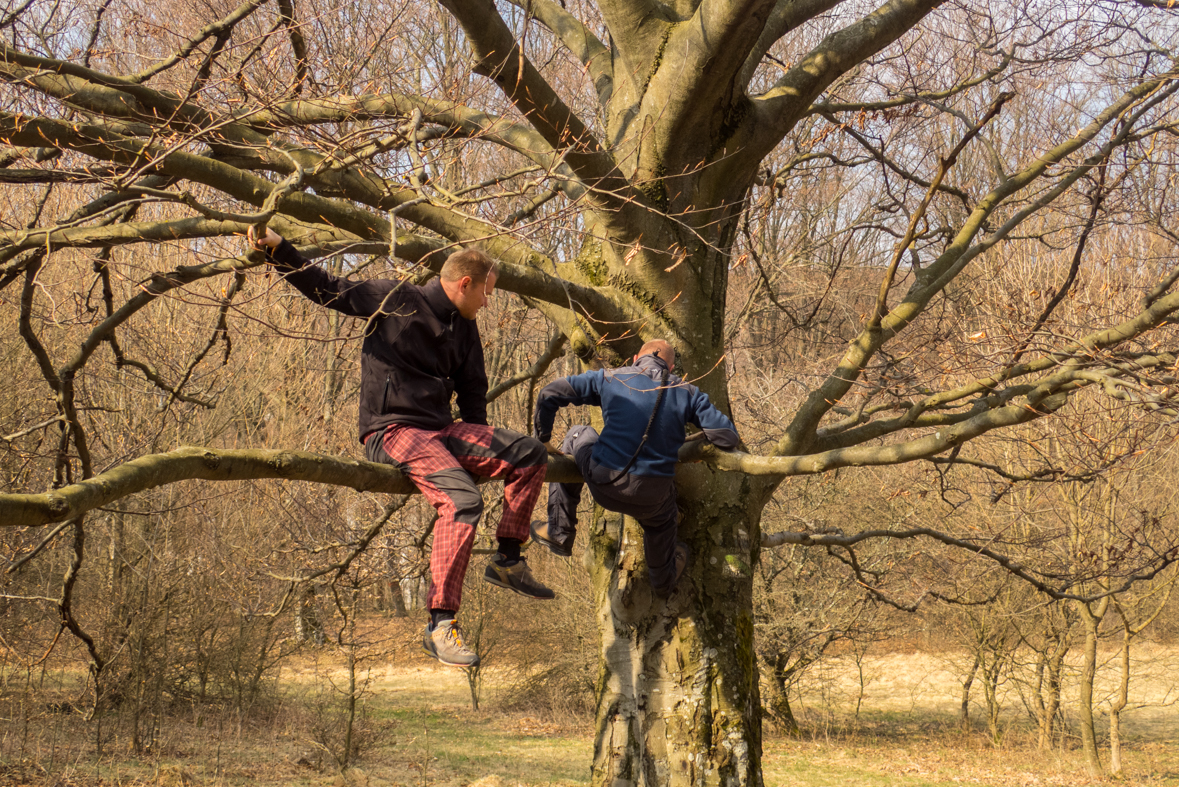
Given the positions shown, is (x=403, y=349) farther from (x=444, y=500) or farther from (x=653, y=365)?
(x=653, y=365)

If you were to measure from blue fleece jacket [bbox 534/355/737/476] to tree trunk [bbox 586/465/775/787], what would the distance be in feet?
1.94

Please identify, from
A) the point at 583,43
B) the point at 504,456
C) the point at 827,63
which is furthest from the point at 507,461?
the point at 583,43

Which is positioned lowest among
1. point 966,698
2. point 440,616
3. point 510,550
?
point 966,698

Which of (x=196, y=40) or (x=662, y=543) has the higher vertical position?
(x=196, y=40)

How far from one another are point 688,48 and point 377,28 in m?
4.16

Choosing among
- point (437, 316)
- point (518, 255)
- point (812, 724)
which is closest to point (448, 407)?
point (437, 316)

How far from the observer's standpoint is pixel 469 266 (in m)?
3.79

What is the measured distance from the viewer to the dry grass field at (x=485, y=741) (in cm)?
1009

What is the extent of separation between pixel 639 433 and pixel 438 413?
36.6 inches

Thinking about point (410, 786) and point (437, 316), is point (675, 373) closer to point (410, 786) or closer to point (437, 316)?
point (437, 316)

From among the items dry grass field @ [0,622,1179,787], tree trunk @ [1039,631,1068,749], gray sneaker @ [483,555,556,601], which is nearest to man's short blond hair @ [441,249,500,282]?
gray sneaker @ [483,555,556,601]

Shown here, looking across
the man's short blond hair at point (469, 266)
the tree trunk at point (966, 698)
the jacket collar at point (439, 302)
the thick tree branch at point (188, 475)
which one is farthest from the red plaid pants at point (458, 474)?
the tree trunk at point (966, 698)

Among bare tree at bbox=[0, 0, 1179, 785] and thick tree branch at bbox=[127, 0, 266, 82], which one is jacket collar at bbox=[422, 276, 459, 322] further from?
thick tree branch at bbox=[127, 0, 266, 82]

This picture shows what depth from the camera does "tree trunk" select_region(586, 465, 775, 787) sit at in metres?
4.52
